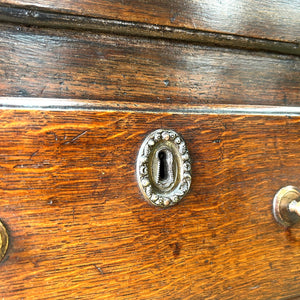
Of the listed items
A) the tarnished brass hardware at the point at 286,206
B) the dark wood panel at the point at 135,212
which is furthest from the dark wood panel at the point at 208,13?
the tarnished brass hardware at the point at 286,206

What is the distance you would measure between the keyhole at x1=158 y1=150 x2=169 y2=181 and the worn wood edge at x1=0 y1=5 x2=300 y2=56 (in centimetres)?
15

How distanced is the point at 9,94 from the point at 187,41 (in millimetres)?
231

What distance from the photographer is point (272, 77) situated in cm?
55

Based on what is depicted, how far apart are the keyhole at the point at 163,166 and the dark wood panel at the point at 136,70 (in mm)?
68

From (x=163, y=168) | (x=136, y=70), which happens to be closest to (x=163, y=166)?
(x=163, y=168)

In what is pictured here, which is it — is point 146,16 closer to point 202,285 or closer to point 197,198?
point 197,198

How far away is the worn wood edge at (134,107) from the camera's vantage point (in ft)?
1.31

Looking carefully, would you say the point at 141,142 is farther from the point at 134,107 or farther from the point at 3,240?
the point at 3,240

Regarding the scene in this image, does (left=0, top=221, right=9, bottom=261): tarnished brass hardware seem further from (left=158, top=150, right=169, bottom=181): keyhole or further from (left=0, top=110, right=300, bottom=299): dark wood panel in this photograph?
(left=158, top=150, right=169, bottom=181): keyhole

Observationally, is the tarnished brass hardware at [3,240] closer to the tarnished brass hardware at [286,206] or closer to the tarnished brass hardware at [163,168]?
the tarnished brass hardware at [163,168]

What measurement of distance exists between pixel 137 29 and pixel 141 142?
13cm

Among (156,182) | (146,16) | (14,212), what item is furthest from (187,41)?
(14,212)

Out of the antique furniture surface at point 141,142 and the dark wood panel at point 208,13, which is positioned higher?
the dark wood panel at point 208,13

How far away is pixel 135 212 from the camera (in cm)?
45
